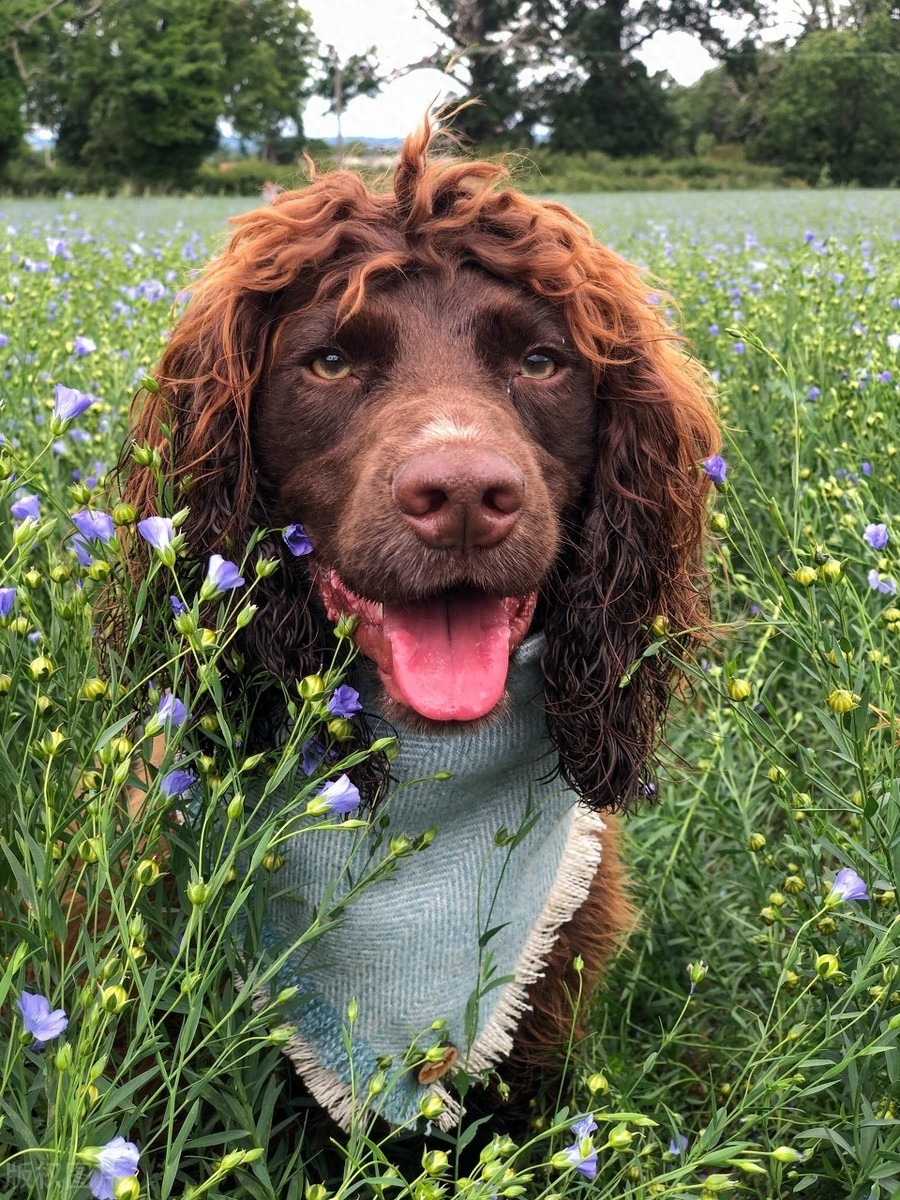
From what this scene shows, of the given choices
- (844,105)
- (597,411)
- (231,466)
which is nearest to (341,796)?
(231,466)

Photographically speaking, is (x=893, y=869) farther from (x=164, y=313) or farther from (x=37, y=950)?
(x=164, y=313)

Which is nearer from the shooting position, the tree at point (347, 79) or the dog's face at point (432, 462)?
the dog's face at point (432, 462)

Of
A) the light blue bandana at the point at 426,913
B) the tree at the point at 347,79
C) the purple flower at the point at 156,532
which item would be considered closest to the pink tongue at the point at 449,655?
the light blue bandana at the point at 426,913

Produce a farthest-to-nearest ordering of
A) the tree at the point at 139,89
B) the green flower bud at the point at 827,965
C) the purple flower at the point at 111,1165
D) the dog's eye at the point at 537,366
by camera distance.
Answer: the tree at the point at 139,89, the dog's eye at the point at 537,366, the green flower bud at the point at 827,965, the purple flower at the point at 111,1165

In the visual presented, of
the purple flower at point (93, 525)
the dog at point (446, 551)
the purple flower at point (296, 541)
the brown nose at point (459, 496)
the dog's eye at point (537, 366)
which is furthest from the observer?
the dog's eye at point (537, 366)

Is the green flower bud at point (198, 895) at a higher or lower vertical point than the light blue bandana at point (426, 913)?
higher

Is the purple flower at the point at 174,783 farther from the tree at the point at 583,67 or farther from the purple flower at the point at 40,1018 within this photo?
the tree at the point at 583,67

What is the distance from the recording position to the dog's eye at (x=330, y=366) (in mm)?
2150

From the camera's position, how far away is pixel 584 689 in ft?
7.39

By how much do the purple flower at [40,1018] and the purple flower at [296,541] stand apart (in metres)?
0.85

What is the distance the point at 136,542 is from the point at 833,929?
1259mm

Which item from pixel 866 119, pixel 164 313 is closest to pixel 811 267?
pixel 164 313

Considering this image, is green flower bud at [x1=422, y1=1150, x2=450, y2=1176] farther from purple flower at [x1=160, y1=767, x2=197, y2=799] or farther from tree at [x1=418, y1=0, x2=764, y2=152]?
tree at [x1=418, y1=0, x2=764, y2=152]

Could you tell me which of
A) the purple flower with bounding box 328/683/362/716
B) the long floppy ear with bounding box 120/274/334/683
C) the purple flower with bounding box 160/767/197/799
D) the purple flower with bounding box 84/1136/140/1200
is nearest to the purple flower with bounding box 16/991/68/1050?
the purple flower with bounding box 84/1136/140/1200
